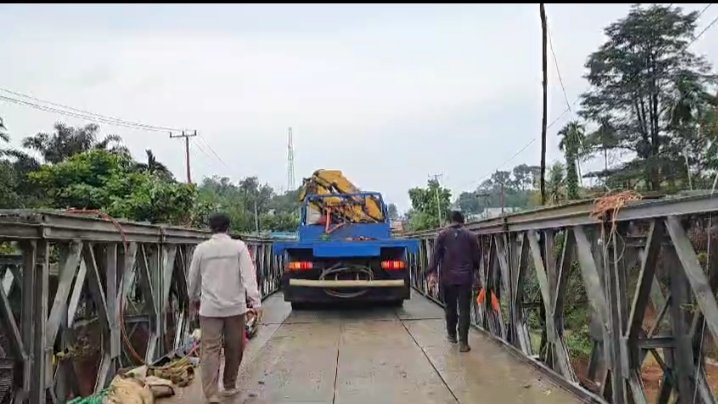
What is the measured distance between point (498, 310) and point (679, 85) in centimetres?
2614

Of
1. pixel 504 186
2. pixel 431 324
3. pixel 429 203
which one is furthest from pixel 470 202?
pixel 431 324

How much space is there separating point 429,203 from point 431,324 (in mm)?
25136

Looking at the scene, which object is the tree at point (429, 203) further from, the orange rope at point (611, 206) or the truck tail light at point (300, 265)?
the orange rope at point (611, 206)

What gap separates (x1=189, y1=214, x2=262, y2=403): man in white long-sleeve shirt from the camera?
503cm

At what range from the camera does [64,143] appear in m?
26.6

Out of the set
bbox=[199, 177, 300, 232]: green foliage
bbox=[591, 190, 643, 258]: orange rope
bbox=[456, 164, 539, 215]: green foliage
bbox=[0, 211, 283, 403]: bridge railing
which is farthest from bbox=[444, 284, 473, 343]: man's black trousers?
bbox=[456, 164, 539, 215]: green foliage

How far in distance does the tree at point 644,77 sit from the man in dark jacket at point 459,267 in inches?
1000

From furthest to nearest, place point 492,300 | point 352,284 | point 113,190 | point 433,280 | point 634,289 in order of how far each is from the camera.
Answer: point 113,190 → point 352,284 → point 433,280 → point 492,300 → point 634,289

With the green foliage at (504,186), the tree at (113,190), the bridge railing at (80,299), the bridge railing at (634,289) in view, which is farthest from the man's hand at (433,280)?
the green foliage at (504,186)

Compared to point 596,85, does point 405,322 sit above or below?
below

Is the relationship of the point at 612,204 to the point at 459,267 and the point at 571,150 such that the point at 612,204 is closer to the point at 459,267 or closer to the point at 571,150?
the point at 459,267

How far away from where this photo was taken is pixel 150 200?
14336 mm

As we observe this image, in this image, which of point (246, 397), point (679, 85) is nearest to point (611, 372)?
point (246, 397)

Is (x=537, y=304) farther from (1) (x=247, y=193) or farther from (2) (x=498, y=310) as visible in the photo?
(1) (x=247, y=193)
